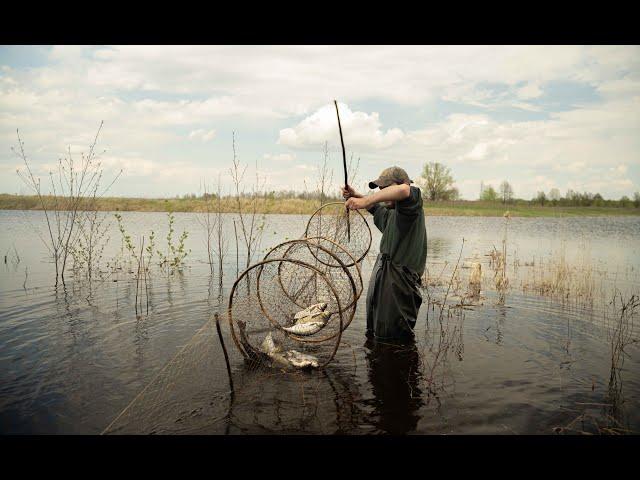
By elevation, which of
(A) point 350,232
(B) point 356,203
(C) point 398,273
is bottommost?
(C) point 398,273

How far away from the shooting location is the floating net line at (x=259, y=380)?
10.4 ft

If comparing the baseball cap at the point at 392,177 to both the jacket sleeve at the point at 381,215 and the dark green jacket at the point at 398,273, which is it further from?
the jacket sleeve at the point at 381,215

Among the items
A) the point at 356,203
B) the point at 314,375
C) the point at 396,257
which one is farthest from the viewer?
the point at 396,257

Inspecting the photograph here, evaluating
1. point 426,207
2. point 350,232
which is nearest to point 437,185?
point 426,207

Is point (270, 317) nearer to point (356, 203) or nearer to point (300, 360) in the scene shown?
point (300, 360)

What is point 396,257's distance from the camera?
14.5 feet

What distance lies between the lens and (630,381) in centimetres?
405

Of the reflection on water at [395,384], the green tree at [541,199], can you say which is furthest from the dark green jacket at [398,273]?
the green tree at [541,199]

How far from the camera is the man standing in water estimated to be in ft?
13.7

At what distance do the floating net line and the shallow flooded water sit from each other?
0.06 ft

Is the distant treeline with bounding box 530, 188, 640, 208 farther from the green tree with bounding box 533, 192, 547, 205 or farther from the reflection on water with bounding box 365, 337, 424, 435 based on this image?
the reflection on water with bounding box 365, 337, 424, 435

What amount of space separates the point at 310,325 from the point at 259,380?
2.51 feet

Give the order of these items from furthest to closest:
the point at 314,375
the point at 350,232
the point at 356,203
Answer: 1. the point at 350,232
2. the point at 356,203
3. the point at 314,375
